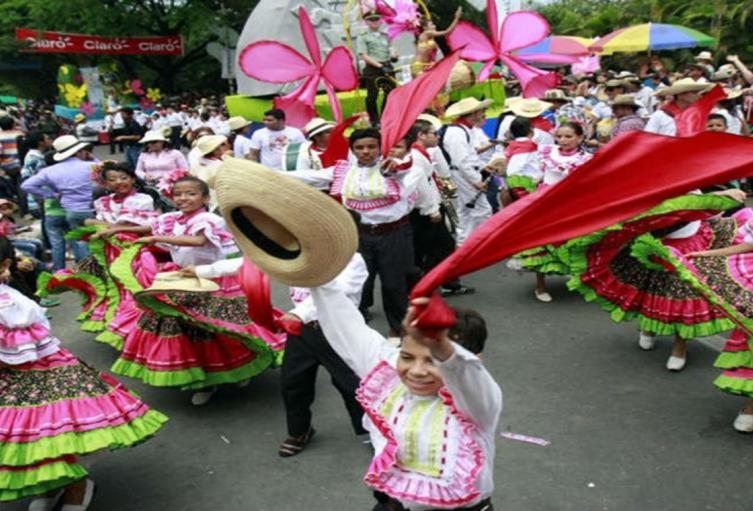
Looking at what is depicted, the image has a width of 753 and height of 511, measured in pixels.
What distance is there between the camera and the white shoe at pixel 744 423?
443cm

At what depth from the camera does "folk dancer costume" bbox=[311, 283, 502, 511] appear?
244 cm

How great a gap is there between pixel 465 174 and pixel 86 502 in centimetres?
514

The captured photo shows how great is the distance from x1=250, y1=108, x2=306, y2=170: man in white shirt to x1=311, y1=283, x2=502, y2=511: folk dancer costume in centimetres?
712

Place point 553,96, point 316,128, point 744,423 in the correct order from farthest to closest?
point 553,96 → point 316,128 → point 744,423

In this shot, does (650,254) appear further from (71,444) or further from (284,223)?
(71,444)

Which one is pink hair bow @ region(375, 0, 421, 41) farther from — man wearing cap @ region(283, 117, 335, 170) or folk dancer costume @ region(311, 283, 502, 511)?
folk dancer costume @ region(311, 283, 502, 511)

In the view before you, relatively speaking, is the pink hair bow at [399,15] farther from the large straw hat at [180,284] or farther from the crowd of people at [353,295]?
the large straw hat at [180,284]

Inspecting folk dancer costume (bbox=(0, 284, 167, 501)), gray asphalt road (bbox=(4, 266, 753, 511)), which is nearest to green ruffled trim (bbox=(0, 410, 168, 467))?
folk dancer costume (bbox=(0, 284, 167, 501))

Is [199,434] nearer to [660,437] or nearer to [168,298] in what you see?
[168,298]

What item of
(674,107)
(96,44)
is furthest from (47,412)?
(96,44)

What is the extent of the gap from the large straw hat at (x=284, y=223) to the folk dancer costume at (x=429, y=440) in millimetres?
285

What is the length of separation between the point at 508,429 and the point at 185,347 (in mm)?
2131

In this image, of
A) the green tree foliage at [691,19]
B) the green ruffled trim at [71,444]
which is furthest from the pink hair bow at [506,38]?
the green tree foliage at [691,19]

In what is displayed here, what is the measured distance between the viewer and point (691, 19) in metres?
26.4
